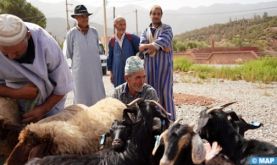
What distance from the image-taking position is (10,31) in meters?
2.76

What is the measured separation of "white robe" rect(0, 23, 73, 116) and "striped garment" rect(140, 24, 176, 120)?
215 centimetres

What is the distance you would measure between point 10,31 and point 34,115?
0.65 meters

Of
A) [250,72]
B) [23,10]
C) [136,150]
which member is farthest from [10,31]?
[23,10]

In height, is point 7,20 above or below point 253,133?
above

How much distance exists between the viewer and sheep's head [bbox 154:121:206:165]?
2469mm

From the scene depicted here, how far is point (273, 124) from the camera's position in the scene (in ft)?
24.6

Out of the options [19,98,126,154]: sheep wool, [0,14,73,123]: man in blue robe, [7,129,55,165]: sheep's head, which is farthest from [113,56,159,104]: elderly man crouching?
[7,129,55,165]: sheep's head

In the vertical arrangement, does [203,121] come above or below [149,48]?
below

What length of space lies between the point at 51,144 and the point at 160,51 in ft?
8.44

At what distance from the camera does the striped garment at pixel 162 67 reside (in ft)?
16.8

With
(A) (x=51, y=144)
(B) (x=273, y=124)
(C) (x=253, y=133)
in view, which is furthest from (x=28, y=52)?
(B) (x=273, y=124)

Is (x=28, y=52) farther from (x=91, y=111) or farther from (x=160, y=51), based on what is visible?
(x=160, y=51)

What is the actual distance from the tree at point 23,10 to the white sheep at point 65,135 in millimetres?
31135

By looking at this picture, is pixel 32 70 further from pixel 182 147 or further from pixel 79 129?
pixel 182 147
